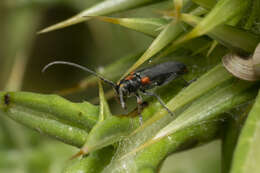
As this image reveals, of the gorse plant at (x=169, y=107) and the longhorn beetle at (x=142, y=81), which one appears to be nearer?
the gorse plant at (x=169, y=107)

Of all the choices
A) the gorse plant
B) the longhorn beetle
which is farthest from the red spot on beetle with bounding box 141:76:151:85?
the gorse plant

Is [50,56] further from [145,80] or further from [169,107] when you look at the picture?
[169,107]

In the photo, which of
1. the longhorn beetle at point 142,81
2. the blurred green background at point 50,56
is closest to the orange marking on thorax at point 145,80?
the longhorn beetle at point 142,81

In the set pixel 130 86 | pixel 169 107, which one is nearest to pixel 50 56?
pixel 130 86

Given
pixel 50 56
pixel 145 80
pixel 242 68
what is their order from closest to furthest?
1. pixel 242 68
2. pixel 145 80
3. pixel 50 56

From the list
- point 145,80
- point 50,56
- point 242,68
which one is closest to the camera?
point 242,68

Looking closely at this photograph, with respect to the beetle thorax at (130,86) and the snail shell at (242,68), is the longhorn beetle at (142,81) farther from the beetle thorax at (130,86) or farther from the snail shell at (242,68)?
the snail shell at (242,68)

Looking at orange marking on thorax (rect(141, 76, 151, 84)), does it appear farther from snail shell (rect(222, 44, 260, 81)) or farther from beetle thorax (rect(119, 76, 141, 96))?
snail shell (rect(222, 44, 260, 81))
